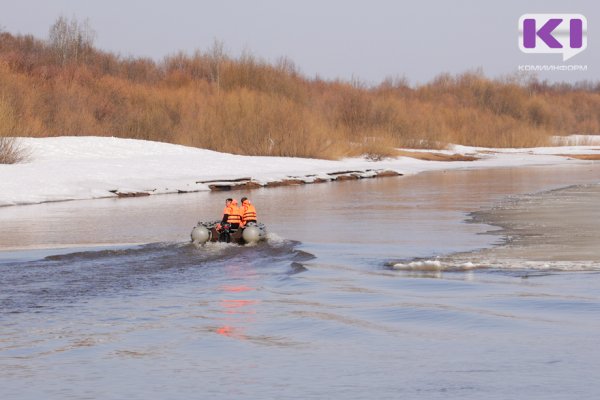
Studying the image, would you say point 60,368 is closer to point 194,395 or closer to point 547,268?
point 194,395

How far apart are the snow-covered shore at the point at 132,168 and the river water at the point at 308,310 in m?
9.34

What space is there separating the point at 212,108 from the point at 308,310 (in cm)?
4117

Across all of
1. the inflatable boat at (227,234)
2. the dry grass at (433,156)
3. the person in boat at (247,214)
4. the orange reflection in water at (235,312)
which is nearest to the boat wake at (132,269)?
the inflatable boat at (227,234)

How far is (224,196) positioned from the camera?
1224 inches

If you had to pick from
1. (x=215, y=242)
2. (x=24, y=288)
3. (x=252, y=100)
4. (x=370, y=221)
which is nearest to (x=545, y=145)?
(x=252, y=100)

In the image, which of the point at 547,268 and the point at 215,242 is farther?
the point at 215,242

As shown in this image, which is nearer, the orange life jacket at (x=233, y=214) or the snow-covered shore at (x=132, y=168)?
the orange life jacket at (x=233, y=214)

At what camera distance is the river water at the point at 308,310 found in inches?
320

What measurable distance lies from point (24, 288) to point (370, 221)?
10108 millimetres

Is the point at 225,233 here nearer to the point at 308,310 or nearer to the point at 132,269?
the point at 132,269

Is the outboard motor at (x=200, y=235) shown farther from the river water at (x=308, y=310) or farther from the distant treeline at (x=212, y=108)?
the distant treeline at (x=212, y=108)

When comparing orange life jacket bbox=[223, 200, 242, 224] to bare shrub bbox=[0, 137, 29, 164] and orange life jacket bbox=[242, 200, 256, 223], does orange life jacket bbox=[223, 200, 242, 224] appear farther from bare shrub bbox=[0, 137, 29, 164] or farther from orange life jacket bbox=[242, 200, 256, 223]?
bare shrub bbox=[0, 137, 29, 164]

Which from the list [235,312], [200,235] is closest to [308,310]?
[235,312]

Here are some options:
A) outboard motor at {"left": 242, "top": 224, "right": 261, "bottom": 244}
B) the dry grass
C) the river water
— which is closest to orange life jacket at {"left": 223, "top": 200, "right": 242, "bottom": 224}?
outboard motor at {"left": 242, "top": 224, "right": 261, "bottom": 244}
